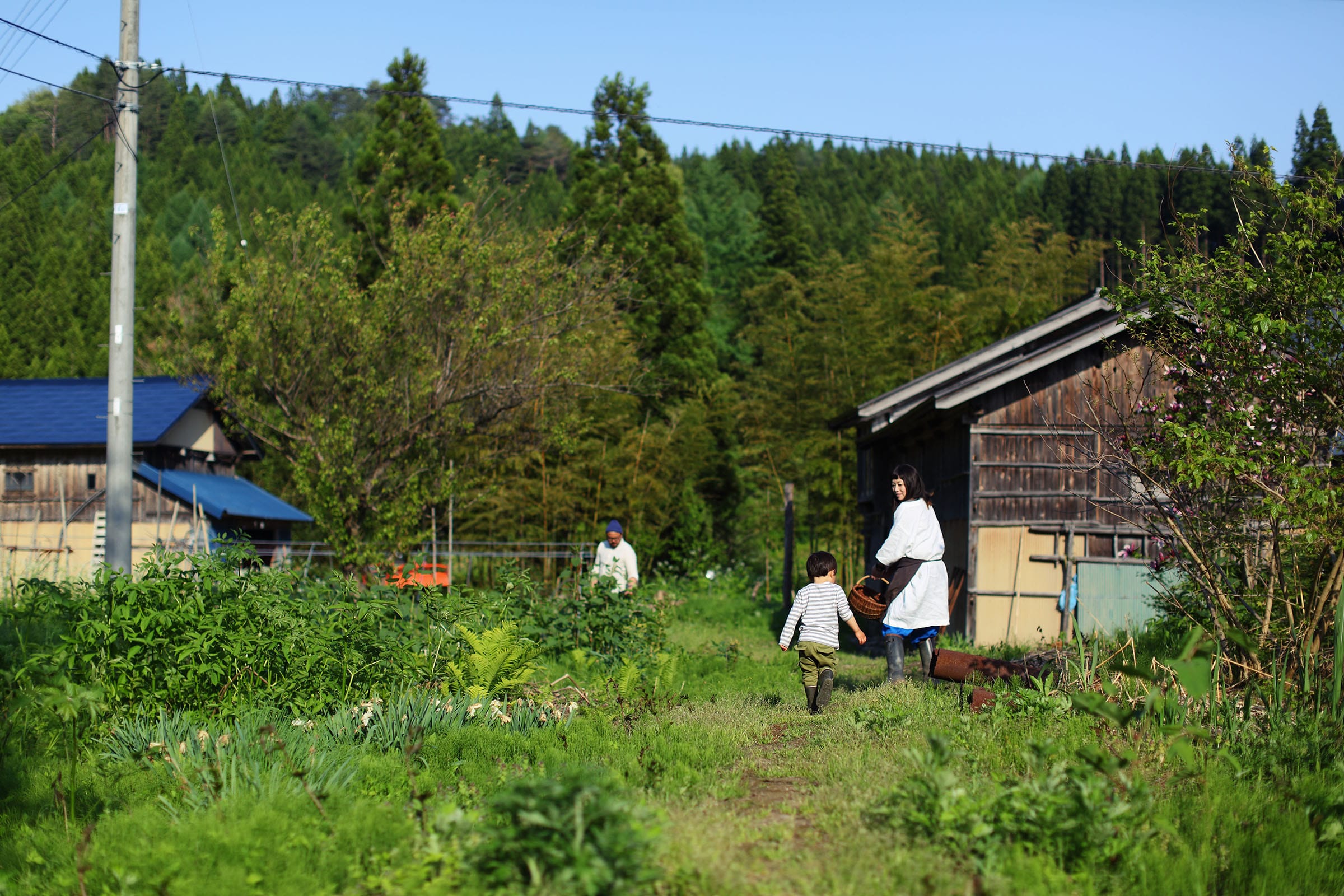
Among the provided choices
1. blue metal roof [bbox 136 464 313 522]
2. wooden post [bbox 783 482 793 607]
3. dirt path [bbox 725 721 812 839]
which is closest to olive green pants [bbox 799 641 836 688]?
dirt path [bbox 725 721 812 839]

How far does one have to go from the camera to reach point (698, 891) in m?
3.71

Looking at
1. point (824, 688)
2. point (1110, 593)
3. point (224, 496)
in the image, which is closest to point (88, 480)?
point (224, 496)

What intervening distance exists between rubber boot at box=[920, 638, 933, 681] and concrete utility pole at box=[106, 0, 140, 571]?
23.2ft

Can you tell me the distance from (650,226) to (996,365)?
65.0 feet

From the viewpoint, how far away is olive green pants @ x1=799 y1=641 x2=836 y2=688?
7859 millimetres

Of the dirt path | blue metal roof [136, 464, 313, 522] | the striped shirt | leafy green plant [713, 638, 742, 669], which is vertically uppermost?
blue metal roof [136, 464, 313, 522]

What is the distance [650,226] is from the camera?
34.4 m

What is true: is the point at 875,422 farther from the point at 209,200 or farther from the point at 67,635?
the point at 209,200

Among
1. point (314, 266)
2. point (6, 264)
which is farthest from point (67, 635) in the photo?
point (6, 264)

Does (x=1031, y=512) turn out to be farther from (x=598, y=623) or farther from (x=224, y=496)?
(x=224, y=496)

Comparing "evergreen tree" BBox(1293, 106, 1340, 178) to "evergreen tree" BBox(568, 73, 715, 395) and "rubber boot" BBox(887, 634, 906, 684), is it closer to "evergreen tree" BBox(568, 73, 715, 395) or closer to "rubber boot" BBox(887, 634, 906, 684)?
"rubber boot" BBox(887, 634, 906, 684)

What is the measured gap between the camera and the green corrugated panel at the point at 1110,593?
15.0 metres

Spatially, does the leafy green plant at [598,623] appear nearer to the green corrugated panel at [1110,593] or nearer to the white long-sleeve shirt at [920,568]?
the white long-sleeve shirt at [920,568]

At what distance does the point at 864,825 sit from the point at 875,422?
1243 centimetres
